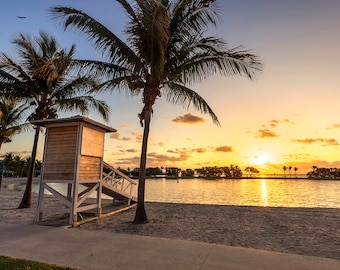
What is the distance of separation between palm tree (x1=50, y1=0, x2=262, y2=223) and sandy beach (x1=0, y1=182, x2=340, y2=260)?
1.20 meters

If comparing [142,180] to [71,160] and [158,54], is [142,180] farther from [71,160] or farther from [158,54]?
[158,54]

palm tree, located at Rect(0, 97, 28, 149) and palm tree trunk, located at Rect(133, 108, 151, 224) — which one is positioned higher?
palm tree, located at Rect(0, 97, 28, 149)

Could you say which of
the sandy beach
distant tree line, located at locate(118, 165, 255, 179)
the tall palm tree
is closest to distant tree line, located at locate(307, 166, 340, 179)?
distant tree line, located at locate(118, 165, 255, 179)

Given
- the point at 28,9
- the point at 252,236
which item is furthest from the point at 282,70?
the point at 28,9

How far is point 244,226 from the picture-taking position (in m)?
7.74

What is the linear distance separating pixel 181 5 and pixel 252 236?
26.4 ft

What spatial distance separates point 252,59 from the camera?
340 inches

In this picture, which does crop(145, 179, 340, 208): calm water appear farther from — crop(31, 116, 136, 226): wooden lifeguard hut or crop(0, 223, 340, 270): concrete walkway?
crop(0, 223, 340, 270): concrete walkway

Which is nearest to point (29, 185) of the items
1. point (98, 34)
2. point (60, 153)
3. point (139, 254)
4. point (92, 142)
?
point (60, 153)

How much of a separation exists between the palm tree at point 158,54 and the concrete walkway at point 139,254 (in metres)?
3.00

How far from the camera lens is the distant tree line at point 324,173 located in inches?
5680

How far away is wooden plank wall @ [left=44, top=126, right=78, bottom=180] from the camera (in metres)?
8.55

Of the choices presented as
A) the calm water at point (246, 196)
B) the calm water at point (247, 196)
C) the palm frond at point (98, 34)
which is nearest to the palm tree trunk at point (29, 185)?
the palm frond at point (98, 34)

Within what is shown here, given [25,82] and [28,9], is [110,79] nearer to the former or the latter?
[28,9]
